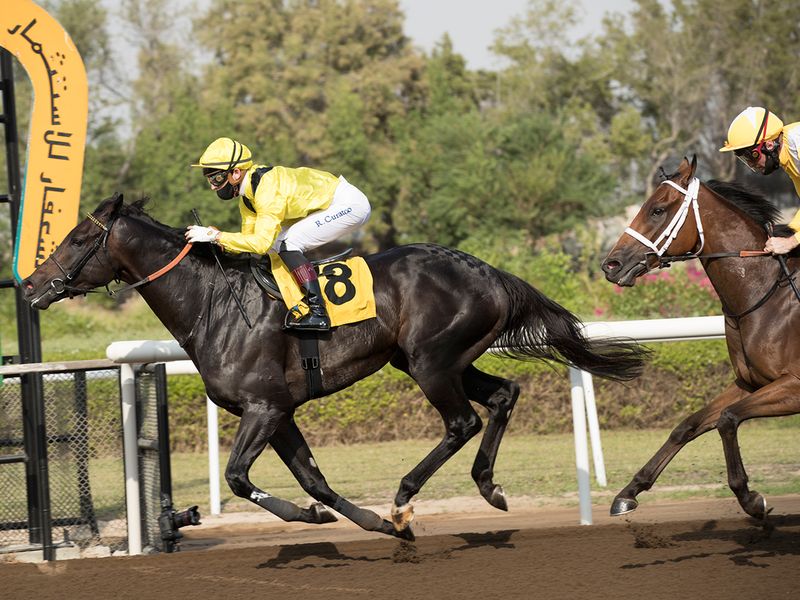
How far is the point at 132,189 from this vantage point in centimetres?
2925

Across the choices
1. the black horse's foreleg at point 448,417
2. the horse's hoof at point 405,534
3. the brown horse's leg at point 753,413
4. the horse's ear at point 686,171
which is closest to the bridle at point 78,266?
the black horse's foreleg at point 448,417

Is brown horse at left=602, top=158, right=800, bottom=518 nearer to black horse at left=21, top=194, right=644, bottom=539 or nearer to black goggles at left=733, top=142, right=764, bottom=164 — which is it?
black goggles at left=733, top=142, right=764, bottom=164

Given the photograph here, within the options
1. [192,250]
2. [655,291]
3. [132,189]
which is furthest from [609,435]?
[132,189]

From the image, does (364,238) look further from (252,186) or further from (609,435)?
(252,186)

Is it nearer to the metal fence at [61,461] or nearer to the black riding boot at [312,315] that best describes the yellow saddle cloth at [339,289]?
the black riding boot at [312,315]

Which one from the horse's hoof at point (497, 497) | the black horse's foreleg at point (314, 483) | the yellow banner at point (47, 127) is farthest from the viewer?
the yellow banner at point (47, 127)

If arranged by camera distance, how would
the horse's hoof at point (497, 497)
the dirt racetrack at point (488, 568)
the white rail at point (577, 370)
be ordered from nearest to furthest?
the dirt racetrack at point (488, 568)
the horse's hoof at point (497, 497)
the white rail at point (577, 370)

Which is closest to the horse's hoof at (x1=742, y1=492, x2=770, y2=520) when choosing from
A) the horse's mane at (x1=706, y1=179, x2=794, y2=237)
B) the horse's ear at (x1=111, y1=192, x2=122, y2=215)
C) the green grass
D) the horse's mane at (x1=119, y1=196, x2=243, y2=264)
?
the horse's mane at (x1=706, y1=179, x2=794, y2=237)

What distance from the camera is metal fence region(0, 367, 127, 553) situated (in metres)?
5.52

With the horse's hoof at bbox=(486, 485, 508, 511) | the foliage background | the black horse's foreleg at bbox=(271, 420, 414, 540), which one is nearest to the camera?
the black horse's foreleg at bbox=(271, 420, 414, 540)

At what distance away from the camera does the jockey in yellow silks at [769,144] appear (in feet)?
15.0

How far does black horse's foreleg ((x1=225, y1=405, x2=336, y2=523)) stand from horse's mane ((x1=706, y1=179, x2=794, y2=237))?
2318 millimetres

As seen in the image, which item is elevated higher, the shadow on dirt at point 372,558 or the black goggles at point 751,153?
the black goggles at point 751,153

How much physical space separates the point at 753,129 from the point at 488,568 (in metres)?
2.25
